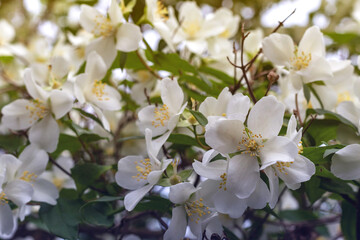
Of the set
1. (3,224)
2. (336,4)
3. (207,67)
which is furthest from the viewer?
(336,4)

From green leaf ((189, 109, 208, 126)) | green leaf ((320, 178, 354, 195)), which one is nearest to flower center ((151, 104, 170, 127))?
green leaf ((189, 109, 208, 126))

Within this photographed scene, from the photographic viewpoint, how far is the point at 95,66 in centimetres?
91

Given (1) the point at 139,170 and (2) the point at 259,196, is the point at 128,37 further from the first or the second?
(2) the point at 259,196

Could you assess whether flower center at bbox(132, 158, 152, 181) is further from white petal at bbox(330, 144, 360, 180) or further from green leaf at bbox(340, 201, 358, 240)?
green leaf at bbox(340, 201, 358, 240)

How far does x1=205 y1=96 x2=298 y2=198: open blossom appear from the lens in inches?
25.2

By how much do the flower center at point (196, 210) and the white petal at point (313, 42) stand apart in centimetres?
38

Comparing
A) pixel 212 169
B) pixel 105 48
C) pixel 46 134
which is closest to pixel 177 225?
pixel 212 169

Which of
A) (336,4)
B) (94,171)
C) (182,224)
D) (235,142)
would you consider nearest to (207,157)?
(235,142)

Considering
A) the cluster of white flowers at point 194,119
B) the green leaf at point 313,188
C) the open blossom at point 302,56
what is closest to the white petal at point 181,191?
the cluster of white flowers at point 194,119

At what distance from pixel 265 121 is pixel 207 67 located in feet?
1.32

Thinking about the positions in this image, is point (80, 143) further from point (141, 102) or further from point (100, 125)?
point (141, 102)

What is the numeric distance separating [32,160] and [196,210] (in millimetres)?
346

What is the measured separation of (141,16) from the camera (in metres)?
0.95

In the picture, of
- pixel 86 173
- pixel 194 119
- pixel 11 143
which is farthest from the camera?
pixel 11 143
